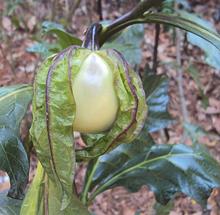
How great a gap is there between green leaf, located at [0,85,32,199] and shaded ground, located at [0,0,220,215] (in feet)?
4.08

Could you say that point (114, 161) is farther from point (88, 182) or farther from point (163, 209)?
point (163, 209)

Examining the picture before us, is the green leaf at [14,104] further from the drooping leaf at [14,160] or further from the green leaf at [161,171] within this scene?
the green leaf at [161,171]

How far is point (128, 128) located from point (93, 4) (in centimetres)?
220

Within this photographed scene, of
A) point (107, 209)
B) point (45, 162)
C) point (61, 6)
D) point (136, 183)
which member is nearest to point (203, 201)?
point (136, 183)

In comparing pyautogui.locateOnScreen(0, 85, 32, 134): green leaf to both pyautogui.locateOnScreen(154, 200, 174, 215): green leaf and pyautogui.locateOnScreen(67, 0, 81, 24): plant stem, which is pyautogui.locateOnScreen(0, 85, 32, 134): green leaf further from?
pyautogui.locateOnScreen(67, 0, 81, 24): plant stem

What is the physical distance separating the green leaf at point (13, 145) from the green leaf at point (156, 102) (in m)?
0.36

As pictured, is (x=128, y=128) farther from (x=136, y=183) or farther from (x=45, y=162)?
(x=136, y=183)

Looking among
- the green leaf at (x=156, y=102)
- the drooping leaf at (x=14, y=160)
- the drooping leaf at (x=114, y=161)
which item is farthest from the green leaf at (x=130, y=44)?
the drooping leaf at (x=14, y=160)

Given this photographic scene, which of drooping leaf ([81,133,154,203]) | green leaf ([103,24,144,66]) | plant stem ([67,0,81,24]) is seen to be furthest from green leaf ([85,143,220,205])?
Answer: plant stem ([67,0,81,24])

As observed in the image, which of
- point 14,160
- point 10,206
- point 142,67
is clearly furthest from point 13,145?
point 142,67

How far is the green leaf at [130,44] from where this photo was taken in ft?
3.31

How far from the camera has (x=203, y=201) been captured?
2.82 feet

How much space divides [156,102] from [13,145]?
434mm

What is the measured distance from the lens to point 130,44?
1027mm
